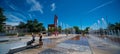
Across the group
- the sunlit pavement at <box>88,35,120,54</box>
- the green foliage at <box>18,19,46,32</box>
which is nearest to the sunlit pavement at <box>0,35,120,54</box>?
the sunlit pavement at <box>88,35,120,54</box>

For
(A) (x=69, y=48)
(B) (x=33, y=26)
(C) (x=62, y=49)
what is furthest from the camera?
(B) (x=33, y=26)

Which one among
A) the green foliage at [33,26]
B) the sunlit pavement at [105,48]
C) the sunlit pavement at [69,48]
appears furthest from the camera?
the green foliage at [33,26]

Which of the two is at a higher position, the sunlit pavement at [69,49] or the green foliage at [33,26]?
the green foliage at [33,26]

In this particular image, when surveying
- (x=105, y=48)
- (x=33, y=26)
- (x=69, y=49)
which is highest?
(x=33, y=26)

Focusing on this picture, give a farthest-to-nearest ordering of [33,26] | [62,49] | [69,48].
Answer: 1. [33,26]
2. [69,48]
3. [62,49]

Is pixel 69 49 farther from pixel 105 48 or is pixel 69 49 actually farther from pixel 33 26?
pixel 33 26

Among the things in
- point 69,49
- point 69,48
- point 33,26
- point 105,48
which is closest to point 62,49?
point 69,49

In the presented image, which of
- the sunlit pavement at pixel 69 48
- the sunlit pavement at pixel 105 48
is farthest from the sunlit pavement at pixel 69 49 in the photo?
the sunlit pavement at pixel 105 48

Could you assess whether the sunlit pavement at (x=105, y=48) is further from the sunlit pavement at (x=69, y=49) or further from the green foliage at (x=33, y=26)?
the green foliage at (x=33, y=26)

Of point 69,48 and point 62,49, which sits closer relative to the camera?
point 62,49

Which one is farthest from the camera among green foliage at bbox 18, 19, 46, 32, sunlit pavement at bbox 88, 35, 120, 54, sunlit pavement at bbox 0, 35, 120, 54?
green foliage at bbox 18, 19, 46, 32

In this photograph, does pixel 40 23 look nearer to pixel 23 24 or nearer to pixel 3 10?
pixel 23 24

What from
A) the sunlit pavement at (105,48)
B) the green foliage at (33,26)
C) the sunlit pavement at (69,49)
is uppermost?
the green foliage at (33,26)

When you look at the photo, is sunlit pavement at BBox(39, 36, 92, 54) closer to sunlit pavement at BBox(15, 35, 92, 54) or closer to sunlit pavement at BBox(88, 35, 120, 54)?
sunlit pavement at BBox(15, 35, 92, 54)
